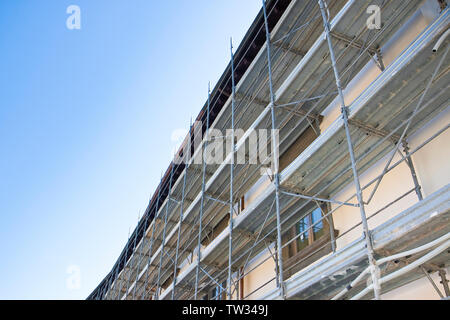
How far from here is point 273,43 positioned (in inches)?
404

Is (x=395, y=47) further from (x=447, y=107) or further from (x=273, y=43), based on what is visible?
(x=273, y=43)

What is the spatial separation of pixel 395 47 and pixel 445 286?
4440 millimetres

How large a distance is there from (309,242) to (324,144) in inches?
112

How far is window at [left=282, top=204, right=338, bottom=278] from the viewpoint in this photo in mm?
8047

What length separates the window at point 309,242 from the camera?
8047mm

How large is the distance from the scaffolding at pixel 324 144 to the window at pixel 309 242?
0.08 meters

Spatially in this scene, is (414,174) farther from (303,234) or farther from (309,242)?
(303,234)

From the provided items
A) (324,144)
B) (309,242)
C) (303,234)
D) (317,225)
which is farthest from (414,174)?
(303,234)

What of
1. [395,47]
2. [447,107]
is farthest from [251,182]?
[447,107]

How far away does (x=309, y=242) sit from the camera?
8.77 m

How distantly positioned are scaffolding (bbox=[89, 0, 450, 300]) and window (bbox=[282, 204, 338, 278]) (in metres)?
0.08

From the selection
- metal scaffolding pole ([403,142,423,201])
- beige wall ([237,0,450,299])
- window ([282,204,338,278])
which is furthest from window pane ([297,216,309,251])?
metal scaffolding pole ([403,142,423,201])

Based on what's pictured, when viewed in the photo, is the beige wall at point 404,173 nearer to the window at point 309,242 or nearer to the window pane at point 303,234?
the window at point 309,242

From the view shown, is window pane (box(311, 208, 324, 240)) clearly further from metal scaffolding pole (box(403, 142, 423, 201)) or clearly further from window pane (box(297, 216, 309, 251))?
metal scaffolding pole (box(403, 142, 423, 201))
